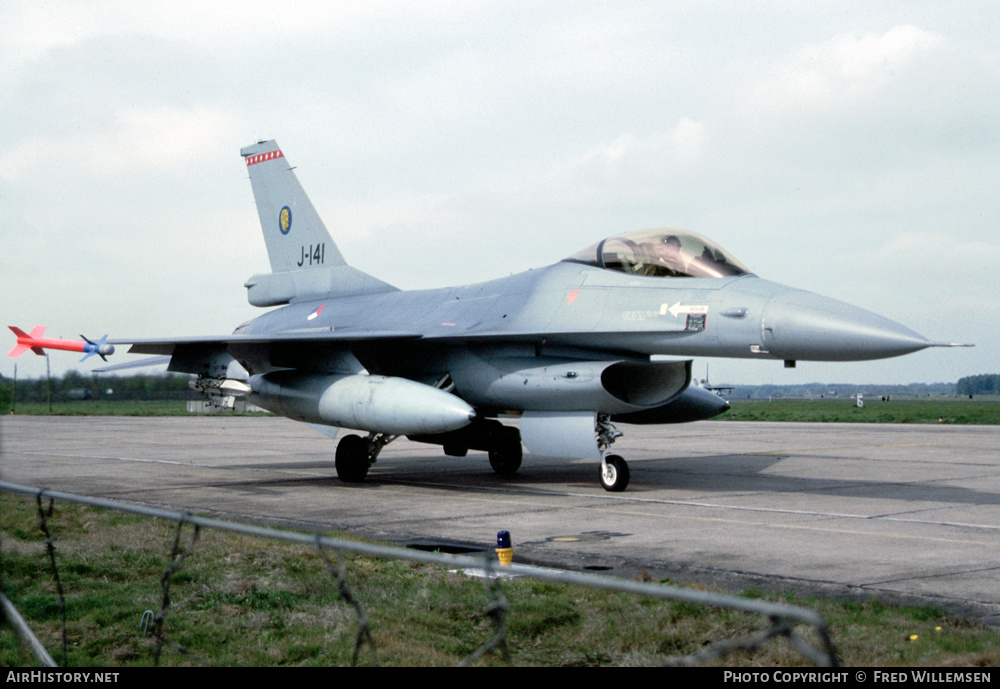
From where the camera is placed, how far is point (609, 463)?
39.5 feet

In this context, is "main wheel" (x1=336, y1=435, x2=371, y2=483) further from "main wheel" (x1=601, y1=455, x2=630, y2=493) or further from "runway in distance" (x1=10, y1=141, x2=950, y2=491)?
"main wheel" (x1=601, y1=455, x2=630, y2=493)

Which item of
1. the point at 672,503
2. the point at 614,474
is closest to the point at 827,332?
the point at 672,503

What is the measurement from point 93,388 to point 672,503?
36.8m

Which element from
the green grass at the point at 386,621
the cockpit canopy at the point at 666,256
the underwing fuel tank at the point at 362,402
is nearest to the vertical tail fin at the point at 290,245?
the underwing fuel tank at the point at 362,402

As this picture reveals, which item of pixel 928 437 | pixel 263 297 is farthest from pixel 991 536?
pixel 928 437

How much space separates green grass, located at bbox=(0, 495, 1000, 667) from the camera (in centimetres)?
468

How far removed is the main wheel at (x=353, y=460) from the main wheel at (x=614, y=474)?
3826 millimetres

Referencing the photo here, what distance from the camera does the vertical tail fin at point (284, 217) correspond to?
16.9 meters

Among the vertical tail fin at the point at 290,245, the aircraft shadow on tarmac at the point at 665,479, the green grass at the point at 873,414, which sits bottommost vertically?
the green grass at the point at 873,414

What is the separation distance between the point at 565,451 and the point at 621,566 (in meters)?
4.55

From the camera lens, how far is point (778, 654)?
4.48 m

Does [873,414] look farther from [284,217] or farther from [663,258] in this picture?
[663,258]

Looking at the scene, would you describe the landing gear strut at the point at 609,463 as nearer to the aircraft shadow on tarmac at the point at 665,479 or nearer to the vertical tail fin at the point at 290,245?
the aircraft shadow on tarmac at the point at 665,479
